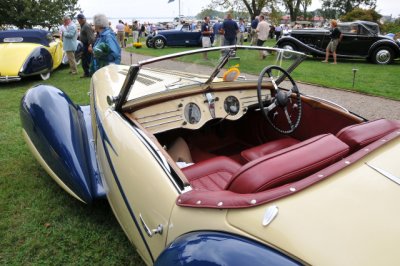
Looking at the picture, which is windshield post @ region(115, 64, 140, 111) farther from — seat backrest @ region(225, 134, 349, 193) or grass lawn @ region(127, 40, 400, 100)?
grass lawn @ region(127, 40, 400, 100)

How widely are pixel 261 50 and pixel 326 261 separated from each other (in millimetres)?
2222

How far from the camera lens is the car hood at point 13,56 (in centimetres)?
726

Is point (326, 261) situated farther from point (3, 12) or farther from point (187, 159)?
point (3, 12)

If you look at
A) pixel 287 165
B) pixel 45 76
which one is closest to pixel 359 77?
pixel 45 76

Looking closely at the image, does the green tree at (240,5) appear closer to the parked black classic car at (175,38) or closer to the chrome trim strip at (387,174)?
the parked black classic car at (175,38)

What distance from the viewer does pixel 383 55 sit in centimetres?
1184

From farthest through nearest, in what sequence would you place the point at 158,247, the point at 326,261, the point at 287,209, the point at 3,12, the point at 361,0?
the point at 361,0, the point at 3,12, the point at 158,247, the point at 287,209, the point at 326,261

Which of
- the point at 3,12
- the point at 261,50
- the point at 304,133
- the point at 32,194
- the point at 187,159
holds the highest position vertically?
the point at 3,12

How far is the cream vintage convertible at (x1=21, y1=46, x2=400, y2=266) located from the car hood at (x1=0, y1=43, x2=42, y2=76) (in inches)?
173

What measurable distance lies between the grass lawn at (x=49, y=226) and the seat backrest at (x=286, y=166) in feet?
4.12

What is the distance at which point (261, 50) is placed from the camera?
3.01 metres

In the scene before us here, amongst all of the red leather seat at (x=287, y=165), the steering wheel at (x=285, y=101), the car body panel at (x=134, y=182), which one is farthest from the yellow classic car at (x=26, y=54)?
the red leather seat at (x=287, y=165)

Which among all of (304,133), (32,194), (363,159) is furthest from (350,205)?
(32,194)

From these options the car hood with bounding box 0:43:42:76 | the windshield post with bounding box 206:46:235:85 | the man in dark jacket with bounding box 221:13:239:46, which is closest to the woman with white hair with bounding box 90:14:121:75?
the car hood with bounding box 0:43:42:76
